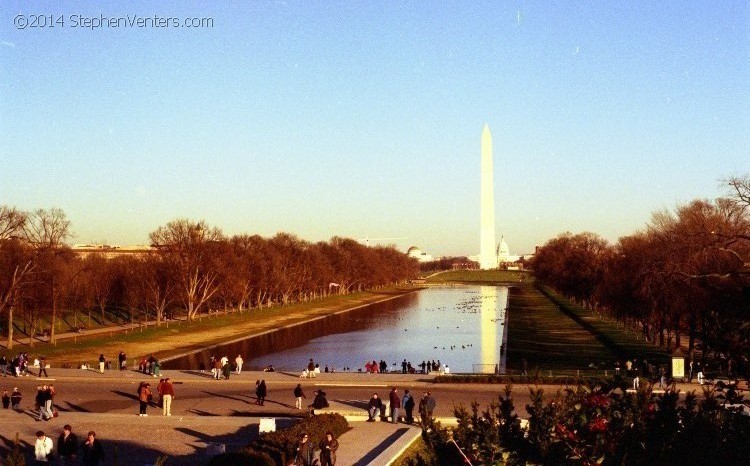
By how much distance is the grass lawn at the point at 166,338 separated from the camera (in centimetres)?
4922

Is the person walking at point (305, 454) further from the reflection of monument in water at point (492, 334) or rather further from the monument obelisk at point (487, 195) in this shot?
the monument obelisk at point (487, 195)

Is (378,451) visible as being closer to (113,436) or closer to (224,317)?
(113,436)

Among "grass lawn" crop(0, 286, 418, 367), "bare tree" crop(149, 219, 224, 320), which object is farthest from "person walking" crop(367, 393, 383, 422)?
"bare tree" crop(149, 219, 224, 320)

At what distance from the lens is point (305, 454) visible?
17875mm

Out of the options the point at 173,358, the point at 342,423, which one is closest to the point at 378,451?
the point at 342,423

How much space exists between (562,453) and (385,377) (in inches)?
1020

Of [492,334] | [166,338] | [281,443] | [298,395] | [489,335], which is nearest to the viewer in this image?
[281,443]

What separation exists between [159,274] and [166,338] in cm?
1747

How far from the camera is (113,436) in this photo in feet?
74.5

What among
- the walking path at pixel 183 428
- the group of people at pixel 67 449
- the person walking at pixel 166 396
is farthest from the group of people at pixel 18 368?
the group of people at pixel 67 449

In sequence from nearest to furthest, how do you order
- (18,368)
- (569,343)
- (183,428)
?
(183,428) → (18,368) → (569,343)

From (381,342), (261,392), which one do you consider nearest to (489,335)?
(381,342)

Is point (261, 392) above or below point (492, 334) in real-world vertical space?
below

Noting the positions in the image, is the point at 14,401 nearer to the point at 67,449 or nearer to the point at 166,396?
the point at 166,396
